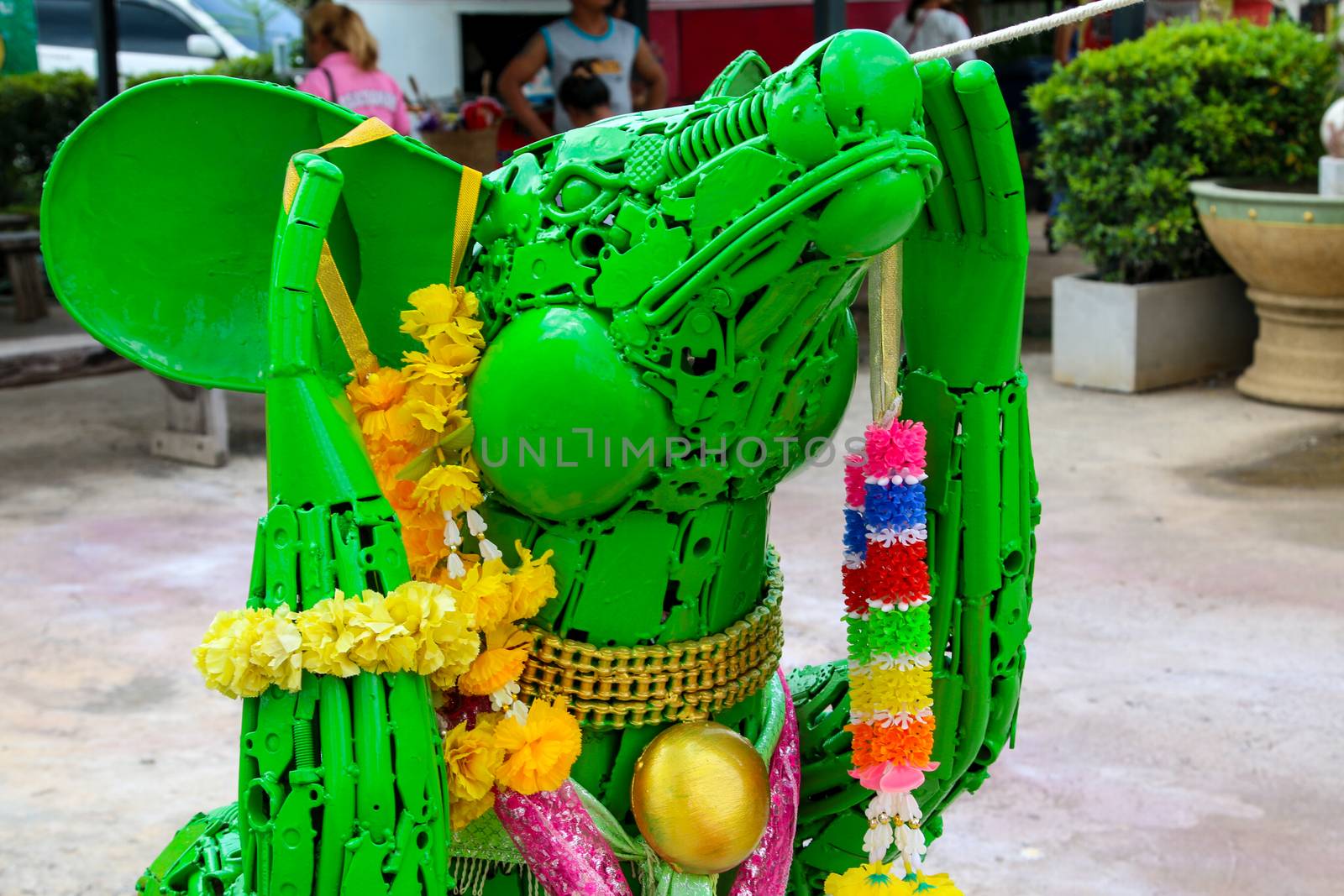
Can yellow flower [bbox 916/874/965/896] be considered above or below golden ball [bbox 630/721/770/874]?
below

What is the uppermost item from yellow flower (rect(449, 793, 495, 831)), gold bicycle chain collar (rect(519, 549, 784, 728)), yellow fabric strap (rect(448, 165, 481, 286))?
yellow fabric strap (rect(448, 165, 481, 286))

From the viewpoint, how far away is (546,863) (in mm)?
1490

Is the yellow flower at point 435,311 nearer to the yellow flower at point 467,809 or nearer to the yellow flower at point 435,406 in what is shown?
the yellow flower at point 435,406

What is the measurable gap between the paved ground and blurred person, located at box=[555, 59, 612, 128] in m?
1.53

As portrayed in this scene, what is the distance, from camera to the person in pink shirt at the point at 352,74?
5500 millimetres

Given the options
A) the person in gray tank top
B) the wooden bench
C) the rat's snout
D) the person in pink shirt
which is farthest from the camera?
the wooden bench

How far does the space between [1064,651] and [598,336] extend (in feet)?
8.75

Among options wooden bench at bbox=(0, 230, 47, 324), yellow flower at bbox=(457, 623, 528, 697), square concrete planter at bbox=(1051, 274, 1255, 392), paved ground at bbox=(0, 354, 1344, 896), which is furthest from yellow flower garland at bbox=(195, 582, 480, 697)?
wooden bench at bbox=(0, 230, 47, 324)

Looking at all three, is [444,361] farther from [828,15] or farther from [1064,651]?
[828,15]

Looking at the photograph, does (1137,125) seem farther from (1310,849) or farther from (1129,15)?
(1310,849)

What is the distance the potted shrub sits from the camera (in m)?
6.33

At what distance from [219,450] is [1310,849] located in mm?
4002

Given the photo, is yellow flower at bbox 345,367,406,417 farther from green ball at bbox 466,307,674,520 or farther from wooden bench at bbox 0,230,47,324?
wooden bench at bbox 0,230,47,324

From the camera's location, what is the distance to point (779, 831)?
1619 mm
